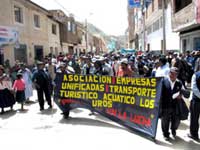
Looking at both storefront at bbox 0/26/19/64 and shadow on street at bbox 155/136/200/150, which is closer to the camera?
shadow on street at bbox 155/136/200/150

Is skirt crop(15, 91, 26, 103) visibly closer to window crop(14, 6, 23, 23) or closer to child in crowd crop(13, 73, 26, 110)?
child in crowd crop(13, 73, 26, 110)

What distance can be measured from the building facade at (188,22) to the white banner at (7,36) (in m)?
10.4

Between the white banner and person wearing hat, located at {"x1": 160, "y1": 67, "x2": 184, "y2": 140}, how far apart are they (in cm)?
1192

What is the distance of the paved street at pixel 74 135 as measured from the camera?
19.4 ft

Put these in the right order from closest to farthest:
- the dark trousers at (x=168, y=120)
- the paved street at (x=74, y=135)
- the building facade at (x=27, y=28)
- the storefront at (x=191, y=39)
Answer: the paved street at (x=74, y=135) < the dark trousers at (x=168, y=120) < the building facade at (x=27, y=28) < the storefront at (x=191, y=39)

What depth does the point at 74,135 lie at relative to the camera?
6613 mm

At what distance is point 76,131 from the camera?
691 cm

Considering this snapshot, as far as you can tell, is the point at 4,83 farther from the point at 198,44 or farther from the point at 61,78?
the point at 198,44

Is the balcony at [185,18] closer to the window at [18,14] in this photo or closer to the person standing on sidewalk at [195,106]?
the window at [18,14]

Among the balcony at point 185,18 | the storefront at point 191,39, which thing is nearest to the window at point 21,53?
the balcony at point 185,18

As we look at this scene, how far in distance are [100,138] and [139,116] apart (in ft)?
3.22

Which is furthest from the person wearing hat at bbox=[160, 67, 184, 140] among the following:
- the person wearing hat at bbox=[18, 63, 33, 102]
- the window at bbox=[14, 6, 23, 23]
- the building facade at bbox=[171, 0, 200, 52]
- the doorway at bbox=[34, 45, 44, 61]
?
the doorway at bbox=[34, 45, 44, 61]

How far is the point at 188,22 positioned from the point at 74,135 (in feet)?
45.9

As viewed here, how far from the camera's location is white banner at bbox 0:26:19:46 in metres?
15.8
